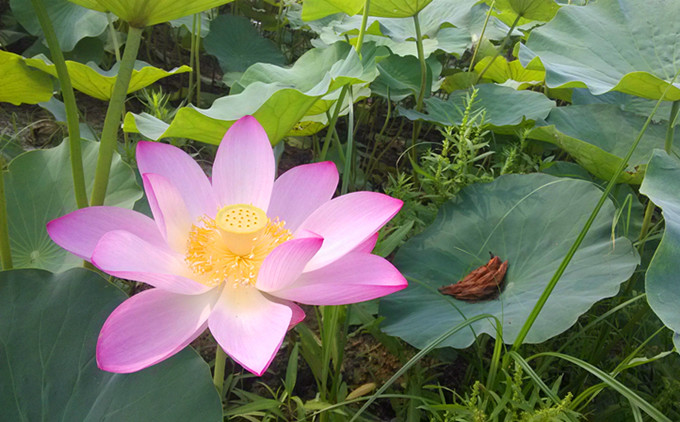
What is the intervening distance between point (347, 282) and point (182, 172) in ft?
0.87

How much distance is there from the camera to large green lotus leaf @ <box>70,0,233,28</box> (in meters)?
0.64

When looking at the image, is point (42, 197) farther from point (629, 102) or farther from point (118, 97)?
point (629, 102)

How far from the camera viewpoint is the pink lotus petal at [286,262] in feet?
1.67

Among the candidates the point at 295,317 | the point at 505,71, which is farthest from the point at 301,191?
the point at 505,71

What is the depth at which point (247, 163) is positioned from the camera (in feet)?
2.25

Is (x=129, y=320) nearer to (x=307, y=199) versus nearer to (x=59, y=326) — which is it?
(x=59, y=326)

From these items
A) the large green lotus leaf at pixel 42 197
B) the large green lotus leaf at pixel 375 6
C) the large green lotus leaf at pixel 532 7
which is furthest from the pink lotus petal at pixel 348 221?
the large green lotus leaf at pixel 532 7

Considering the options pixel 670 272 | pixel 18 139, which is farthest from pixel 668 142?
pixel 18 139

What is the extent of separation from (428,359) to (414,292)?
6.8 inches

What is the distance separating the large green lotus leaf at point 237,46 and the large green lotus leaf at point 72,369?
1.58 metres

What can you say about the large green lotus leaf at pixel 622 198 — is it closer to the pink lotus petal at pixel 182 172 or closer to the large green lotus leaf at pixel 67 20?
the pink lotus petal at pixel 182 172

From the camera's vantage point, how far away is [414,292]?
0.96 meters

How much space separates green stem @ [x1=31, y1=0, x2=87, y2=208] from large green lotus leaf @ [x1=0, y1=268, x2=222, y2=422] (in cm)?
16

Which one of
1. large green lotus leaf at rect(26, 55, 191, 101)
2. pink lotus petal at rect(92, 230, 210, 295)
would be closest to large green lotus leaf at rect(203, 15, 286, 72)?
large green lotus leaf at rect(26, 55, 191, 101)
